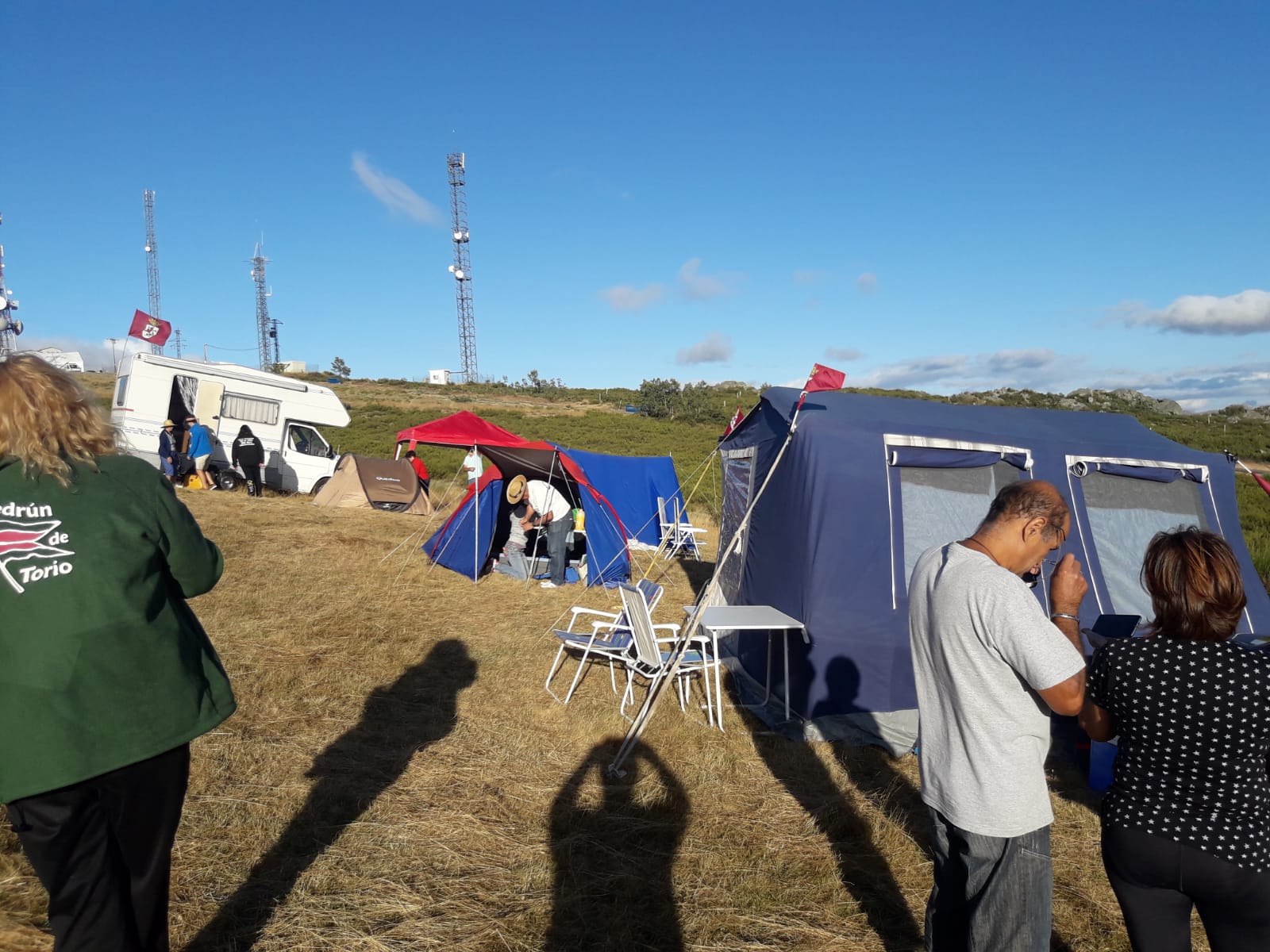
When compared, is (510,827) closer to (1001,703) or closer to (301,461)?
(1001,703)

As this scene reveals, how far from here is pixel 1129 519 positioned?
586 cm

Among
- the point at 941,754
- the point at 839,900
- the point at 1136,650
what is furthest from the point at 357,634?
the point at 1136,650

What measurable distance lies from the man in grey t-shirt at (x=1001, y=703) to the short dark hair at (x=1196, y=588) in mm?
197

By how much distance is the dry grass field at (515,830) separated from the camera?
9.86 ft

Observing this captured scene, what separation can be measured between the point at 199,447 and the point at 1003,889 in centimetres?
1508

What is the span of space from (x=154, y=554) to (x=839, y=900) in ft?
9.16

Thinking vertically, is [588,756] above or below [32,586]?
below

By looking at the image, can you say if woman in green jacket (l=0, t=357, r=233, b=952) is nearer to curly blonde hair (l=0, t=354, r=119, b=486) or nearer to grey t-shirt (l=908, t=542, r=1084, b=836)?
curly blonde hair (l=0, t=354, r=119, b=486)

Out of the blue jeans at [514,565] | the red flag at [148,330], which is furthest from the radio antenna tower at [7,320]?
the blue jeans at [514,565]

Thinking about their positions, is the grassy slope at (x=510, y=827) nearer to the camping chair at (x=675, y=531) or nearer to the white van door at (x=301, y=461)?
the camping chair at (x=675, y=531)

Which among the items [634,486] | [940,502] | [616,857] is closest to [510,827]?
[616,857]

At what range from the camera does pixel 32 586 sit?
1.75 m

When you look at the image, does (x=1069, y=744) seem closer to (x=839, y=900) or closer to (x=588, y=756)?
(x=839, y=900)

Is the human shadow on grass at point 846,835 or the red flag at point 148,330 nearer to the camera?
the human shadow on grass at point 846,835
